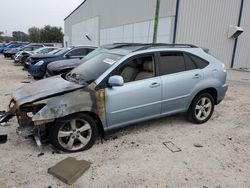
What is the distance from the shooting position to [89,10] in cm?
3120

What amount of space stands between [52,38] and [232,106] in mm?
74025

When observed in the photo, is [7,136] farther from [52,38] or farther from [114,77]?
[52,38]

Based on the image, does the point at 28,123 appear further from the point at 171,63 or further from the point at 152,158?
the point at 171,63

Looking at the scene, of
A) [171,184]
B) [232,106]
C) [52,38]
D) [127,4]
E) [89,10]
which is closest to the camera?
[171,184]

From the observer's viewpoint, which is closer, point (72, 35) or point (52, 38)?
point (72, 35)

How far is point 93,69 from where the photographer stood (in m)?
4.27

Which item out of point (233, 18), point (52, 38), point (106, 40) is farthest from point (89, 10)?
point (52, 38)

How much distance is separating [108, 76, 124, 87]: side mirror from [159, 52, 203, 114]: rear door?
94 cm

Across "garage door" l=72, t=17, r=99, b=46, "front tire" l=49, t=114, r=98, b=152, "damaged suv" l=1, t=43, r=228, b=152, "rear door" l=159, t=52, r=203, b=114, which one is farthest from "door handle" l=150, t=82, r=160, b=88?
"garage door" l=72, t=17, r=99, b=46

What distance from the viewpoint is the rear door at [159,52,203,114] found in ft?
14.4

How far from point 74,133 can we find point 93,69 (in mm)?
1237

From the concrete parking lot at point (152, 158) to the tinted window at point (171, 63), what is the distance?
1185mm

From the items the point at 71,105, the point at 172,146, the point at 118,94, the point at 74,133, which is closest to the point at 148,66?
the point at 118,94

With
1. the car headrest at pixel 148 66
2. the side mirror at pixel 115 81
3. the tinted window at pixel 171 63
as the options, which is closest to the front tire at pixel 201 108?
the tinted window at pixel 171 63
